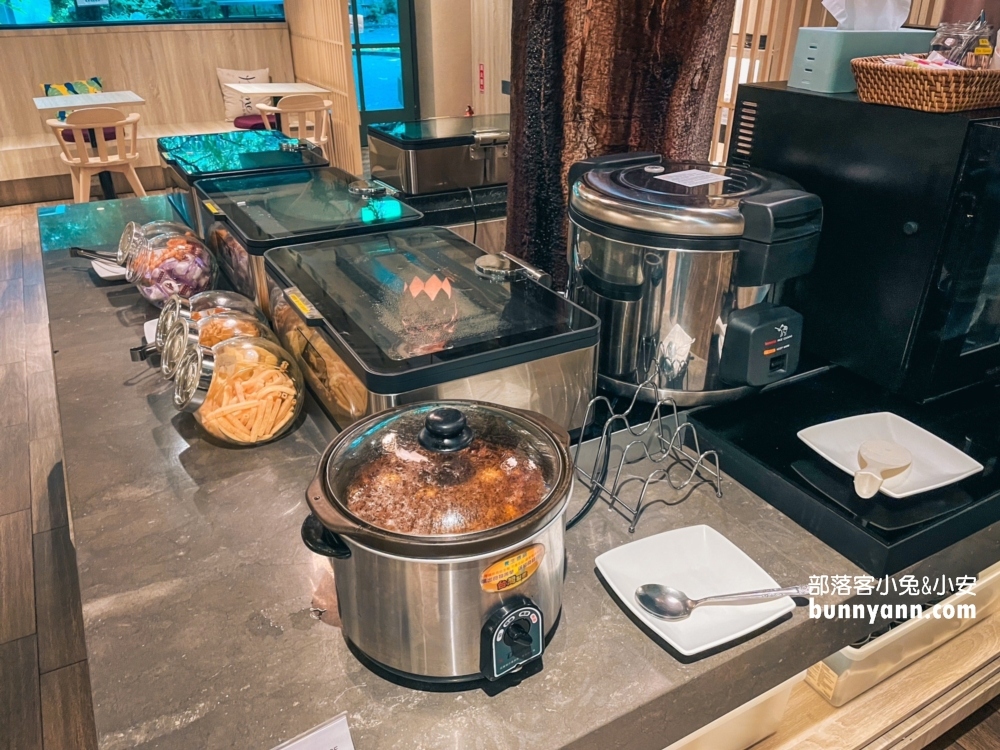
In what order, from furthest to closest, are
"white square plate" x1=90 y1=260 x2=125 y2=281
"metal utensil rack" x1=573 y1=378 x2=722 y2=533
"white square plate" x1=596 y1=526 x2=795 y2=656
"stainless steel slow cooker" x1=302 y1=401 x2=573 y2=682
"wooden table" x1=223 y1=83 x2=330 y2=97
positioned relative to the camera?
"wooden table" x1=223 y1=83 x2=330 y2=97
"white square plate" x1=90 y1=260 x2=125 y2=281
"metal utensil rack" x1=573 y1=378 x2=722 y2=533
"white square plate" x1=596 y1=526 x2=795 y2=656
"stainless steel slow cooker" x1=302 y1=401 x2=573 y2=682

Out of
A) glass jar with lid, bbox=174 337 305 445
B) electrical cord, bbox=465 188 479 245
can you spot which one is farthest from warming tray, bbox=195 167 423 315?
electrical cord, bbox=465 188 479 245

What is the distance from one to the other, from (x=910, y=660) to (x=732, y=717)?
37cm

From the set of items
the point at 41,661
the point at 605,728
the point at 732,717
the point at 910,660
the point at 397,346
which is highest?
the point at 397,346

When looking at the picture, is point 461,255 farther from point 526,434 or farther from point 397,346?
point 526,434

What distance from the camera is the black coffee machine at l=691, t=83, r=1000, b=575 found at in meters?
0.84

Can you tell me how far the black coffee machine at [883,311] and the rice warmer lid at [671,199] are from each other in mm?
100

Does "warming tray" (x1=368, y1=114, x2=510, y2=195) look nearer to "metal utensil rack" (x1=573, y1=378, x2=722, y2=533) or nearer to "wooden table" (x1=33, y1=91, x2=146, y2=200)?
"metal utensil rack" (x1=573, y1=378, x2=722, y2=533)

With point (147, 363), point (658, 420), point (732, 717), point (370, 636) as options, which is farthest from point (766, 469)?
point (147, 363)

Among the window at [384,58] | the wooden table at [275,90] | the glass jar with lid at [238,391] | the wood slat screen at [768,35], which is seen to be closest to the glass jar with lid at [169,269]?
the glass jar with lid at [238,391]

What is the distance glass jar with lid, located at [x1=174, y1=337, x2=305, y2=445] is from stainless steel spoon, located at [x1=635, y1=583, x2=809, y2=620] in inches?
21.7

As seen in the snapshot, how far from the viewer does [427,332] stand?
94 cm

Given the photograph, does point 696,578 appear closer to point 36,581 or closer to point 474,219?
point 474,219

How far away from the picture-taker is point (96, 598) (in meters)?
0.77

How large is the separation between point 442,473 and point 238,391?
0.48m
